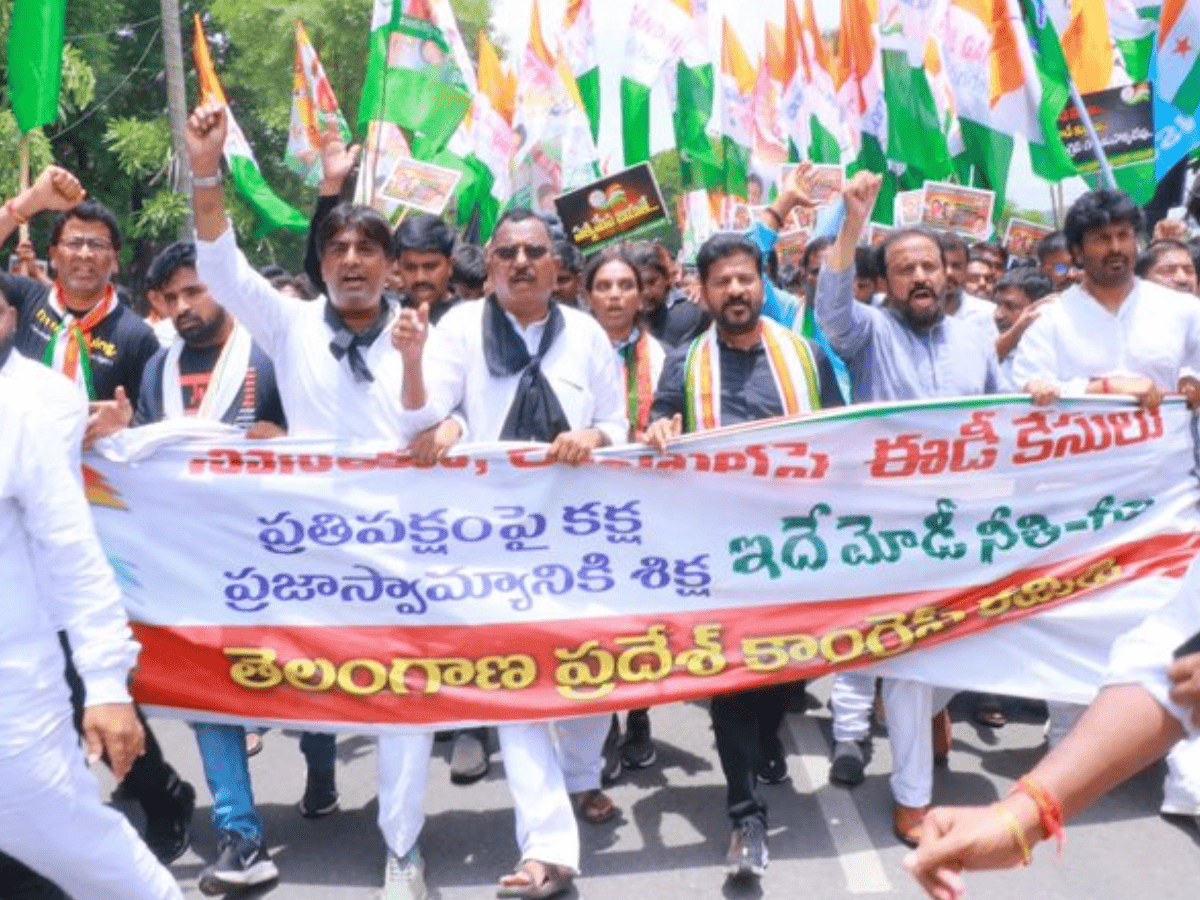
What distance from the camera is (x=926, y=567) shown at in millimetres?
4086

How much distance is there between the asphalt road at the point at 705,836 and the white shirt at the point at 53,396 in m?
1.71

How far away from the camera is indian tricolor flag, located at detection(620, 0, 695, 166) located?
13328 millimetres

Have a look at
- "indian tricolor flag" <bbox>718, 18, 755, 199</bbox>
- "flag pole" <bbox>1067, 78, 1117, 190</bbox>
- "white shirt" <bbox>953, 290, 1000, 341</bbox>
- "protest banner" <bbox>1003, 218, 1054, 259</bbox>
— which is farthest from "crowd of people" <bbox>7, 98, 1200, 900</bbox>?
"indian tricolor flag" <bbox>718, 18, 755, 199</bbox>

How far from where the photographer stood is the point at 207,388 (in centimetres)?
441

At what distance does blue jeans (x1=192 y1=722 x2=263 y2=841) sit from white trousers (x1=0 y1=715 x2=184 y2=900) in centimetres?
108

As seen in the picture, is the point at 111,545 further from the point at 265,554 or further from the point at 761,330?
the point at 761,330

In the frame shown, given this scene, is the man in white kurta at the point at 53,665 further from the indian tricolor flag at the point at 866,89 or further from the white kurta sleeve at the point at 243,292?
the indian tricolor flag at the point at 866,89

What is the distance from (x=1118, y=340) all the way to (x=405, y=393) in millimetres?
2510

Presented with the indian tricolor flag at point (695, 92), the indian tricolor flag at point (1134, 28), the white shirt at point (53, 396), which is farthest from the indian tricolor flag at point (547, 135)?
the white shirt at point (53, 396)

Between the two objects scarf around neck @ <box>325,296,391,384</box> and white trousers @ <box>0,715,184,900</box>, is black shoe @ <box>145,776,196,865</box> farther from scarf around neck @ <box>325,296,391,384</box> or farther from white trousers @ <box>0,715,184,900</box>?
scarf around neck @ <box>325,296,391,384</box>

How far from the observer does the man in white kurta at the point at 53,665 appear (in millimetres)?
2547

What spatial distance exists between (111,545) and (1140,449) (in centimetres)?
331

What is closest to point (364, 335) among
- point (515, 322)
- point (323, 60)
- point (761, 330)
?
point (515, 322)

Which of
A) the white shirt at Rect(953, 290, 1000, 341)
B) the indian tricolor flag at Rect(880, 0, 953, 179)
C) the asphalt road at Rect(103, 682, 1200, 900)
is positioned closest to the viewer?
the asphalt road at Rect(103, 682, 1200, 900)
